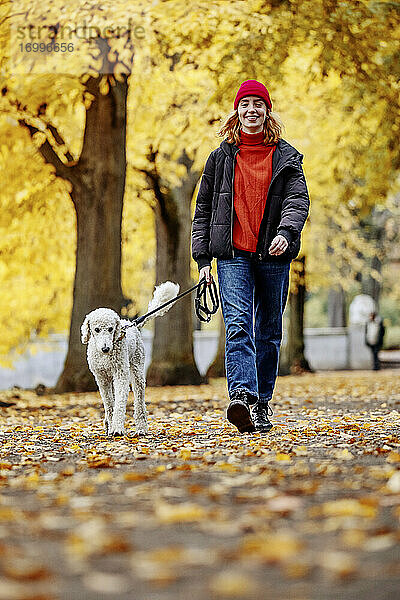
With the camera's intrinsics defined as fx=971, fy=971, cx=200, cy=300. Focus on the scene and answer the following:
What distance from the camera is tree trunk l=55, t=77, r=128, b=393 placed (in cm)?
1374

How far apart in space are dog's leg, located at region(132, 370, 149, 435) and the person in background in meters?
20.5

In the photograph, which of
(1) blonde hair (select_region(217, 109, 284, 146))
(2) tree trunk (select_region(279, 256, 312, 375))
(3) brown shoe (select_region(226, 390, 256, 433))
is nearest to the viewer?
(3) brown shoe (select_region(226, 390, 256, 433))

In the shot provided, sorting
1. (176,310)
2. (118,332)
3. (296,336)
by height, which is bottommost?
(118,332)

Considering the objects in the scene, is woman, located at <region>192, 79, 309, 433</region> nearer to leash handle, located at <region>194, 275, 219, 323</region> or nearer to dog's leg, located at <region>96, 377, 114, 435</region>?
leash handle, located at <region>194, 275, 219, 323</region>

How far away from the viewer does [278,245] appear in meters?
6.82

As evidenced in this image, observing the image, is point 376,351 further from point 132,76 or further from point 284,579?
point 284,579

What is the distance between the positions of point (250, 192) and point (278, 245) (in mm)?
536

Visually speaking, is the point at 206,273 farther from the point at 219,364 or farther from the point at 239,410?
the point at 219,364

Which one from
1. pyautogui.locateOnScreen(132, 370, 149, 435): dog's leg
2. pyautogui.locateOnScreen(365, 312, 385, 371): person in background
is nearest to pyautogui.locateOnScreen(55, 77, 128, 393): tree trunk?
pyautogui.locateOnScreen(132, 370, 149, 435): dog's leg

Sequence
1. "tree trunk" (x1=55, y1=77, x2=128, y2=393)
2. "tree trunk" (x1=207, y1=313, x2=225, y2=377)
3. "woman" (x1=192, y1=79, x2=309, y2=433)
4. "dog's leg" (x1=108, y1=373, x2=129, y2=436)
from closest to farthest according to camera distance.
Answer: "woman" (x1=192, y1=79, x2=309, y2=433)
"dog's leg" (x1=108, y1=373, x2=129, y2=436)
"tree trunk" (x1=55, y1=77, x2=128, y2=393)
"tree trunk" (x1=207, y1=313, x2=225, y2=377)

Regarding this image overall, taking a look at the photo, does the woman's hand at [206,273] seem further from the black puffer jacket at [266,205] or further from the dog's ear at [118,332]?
the dog's ear at [118,332]

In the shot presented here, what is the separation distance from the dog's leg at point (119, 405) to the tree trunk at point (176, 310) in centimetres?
967

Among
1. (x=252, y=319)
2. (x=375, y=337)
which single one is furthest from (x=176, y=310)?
(x=375, y=337)

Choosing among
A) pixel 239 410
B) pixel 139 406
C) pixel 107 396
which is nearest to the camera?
pixel 239 410
